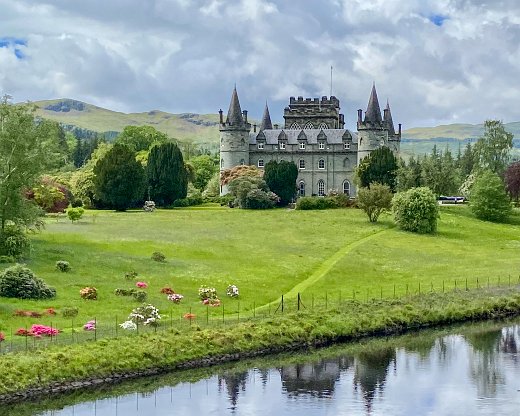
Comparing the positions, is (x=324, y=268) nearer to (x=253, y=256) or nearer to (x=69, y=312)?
(x=253, y=256)

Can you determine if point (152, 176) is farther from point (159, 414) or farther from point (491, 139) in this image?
point (159, 414)

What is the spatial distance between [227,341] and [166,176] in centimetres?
7842

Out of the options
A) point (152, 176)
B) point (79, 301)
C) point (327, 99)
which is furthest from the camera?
point (327, 99)

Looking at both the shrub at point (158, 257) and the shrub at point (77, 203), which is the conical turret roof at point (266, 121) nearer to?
the shrub at point (77, 203)

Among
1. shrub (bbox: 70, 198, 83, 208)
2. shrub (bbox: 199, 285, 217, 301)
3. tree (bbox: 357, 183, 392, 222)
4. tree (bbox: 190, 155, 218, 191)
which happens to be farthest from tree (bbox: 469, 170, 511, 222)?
tree (bbox: 190, 155, 218, 191)

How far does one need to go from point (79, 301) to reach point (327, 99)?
366 feet

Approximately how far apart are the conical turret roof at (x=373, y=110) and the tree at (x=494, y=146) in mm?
16909

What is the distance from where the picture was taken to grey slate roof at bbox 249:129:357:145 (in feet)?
468

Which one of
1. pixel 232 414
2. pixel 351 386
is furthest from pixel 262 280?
pixel 232 414

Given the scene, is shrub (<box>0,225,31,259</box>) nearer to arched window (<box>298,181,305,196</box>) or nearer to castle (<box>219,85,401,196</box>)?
castle (<box>219,85,401,196</box>)

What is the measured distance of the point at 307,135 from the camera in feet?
474

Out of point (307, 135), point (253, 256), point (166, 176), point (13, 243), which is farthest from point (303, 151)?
point (13, 243)

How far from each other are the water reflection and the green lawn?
8.58 metres

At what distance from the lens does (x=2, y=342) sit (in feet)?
147
